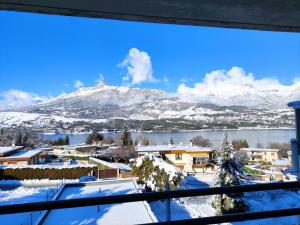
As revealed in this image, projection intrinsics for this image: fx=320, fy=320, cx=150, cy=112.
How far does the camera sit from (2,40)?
1.34 meters

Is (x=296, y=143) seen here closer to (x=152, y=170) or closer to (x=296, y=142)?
(x=296, y=142)

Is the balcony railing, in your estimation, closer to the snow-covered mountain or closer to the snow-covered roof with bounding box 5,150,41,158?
the snow-covered mountain

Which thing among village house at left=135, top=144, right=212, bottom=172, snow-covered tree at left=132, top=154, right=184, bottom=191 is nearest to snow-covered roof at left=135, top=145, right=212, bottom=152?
village house at left=135, top=144, right=212, bottom=172

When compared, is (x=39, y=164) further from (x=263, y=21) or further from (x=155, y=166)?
(x=263, y=21)

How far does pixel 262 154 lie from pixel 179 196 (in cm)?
624

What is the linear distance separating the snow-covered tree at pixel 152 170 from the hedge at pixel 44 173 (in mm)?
1144

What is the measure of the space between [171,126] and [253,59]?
3.87m

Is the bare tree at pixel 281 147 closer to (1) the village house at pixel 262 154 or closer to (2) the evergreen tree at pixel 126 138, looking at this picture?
(1) the village house at pixel 262 154

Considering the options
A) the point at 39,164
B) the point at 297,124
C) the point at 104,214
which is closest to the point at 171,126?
the point at 104,214

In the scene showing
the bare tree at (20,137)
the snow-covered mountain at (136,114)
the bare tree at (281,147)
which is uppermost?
the snow-covered mountain at (136,114)

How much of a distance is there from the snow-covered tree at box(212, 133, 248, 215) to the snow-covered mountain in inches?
90.5

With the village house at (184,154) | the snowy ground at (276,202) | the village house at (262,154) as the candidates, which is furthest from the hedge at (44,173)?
the snowy ground at (276,202)

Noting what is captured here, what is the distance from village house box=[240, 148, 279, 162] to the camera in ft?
20.9

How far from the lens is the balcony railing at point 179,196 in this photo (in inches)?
29.9
